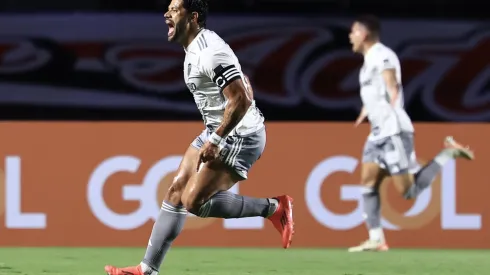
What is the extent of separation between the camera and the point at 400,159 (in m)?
10.0

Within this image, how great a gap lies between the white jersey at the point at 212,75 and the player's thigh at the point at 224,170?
62 mm

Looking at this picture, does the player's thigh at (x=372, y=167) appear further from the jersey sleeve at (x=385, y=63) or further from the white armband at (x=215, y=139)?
the white armband at (x=215, y=139)

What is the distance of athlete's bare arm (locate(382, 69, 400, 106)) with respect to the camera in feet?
32.4

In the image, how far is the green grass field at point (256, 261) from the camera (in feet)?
27.6

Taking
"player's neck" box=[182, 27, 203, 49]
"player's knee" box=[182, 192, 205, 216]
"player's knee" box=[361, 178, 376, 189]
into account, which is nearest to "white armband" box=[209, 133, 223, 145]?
"player's knee" box=[182, 192, 205, 216]

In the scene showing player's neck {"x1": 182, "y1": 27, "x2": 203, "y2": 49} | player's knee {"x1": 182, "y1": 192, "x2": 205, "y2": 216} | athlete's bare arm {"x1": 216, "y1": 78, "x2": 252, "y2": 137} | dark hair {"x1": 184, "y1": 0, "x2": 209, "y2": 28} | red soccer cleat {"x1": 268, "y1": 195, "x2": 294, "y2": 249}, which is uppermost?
dark hair {"x1": 184, "y1": 0, "x2": 209, "y2": 28}

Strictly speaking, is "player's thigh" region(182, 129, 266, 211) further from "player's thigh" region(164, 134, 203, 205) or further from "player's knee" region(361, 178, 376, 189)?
"player's knee" region(361, 178, 376, 189)

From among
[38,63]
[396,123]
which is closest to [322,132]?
[396,123]

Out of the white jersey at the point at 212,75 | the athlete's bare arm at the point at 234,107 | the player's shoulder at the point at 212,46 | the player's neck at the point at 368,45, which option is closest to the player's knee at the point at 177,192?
the white jersey at the point at 212,75

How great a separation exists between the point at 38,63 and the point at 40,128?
3292 mm

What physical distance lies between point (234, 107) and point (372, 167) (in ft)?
10.9

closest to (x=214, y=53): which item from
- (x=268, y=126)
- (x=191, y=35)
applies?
(x=191, y=35)

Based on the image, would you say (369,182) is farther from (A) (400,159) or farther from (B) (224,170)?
(B) (224,170)

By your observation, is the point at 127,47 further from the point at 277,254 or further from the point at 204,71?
the point at 204,71
